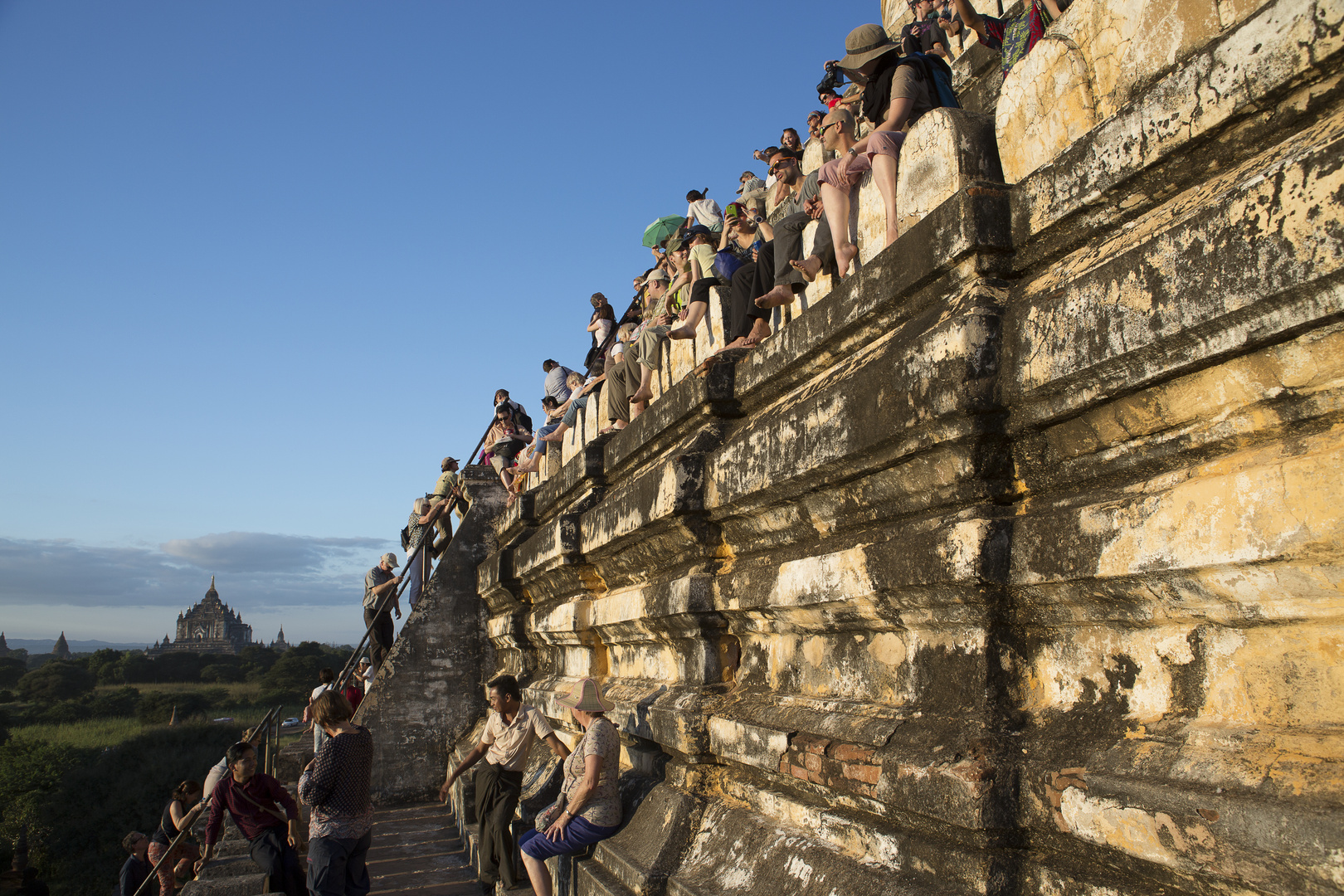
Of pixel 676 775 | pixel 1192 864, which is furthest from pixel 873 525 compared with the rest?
pixel 676 775

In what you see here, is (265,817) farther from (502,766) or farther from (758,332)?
(758,332)

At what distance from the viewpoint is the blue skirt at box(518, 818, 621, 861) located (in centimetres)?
375

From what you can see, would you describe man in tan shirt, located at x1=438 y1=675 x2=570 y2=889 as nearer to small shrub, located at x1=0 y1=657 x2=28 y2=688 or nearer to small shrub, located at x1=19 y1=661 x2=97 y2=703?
small shrub, located at x1=19 y1=661 x2=97 y2=703

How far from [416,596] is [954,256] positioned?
878 cm

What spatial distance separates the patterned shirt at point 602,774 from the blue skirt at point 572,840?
0.03m

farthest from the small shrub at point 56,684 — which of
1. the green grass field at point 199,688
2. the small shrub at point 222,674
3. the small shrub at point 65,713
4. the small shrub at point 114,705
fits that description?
the small shrub at point 222,674

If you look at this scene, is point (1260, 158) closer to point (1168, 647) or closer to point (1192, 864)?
point (1168, 647)

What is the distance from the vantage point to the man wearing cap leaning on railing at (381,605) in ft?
34.8

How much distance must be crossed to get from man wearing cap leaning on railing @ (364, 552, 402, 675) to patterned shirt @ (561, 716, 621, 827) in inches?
271

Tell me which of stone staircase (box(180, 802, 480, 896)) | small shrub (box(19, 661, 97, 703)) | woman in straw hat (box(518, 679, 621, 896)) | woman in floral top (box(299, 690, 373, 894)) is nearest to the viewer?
woman in straw hat (box(518, 679, 621, 896))

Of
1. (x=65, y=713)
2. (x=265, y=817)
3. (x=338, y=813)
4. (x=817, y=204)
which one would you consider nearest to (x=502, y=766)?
(x=338, y=813)

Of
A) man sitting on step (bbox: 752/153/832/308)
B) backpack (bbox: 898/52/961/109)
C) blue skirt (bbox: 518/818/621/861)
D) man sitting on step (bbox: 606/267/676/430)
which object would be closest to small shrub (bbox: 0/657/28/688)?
man sitting on step (bbox: 606/267/676/430)

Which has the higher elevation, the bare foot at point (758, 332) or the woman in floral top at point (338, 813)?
the bare foot at point (758, 332)

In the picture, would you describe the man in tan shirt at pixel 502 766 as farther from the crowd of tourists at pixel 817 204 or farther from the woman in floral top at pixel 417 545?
the woman in floral top at pixel 417 545
